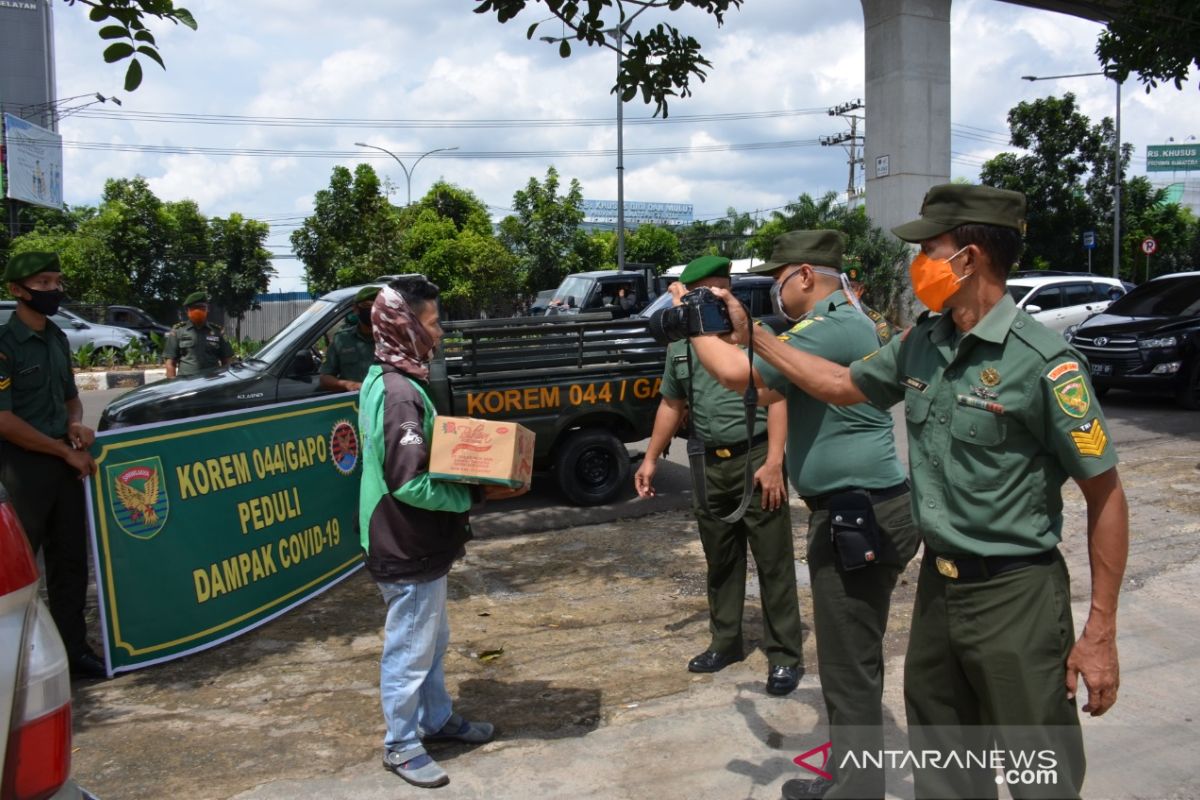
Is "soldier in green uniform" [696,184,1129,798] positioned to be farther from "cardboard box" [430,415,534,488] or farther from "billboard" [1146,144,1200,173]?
"billboard" [1146,144,1200,173]

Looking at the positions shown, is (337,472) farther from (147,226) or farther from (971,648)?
(147,226)

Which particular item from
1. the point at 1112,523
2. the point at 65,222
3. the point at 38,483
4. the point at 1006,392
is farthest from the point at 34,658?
the point at 65,222

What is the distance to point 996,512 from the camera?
2312mm

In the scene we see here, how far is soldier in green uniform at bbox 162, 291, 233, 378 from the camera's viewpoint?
9641 millimetres

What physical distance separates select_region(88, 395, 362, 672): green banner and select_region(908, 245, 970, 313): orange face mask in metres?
3.68

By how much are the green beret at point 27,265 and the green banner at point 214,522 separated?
83 cm

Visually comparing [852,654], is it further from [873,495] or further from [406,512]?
[406,512]

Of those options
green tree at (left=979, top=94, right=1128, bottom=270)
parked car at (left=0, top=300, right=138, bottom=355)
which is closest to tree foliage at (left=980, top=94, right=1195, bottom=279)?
green tree at (left=979, top=94, right=1128, bottom=270)

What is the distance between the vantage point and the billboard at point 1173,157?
5816cm

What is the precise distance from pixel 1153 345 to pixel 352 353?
9.94 meters

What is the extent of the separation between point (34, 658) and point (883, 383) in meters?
2.18

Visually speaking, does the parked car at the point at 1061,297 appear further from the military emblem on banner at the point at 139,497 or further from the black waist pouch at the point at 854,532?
the military emblem on banner at the point at 139,497

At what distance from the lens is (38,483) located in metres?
4.43

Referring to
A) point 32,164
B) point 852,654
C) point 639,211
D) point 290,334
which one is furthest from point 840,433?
point 639,211
